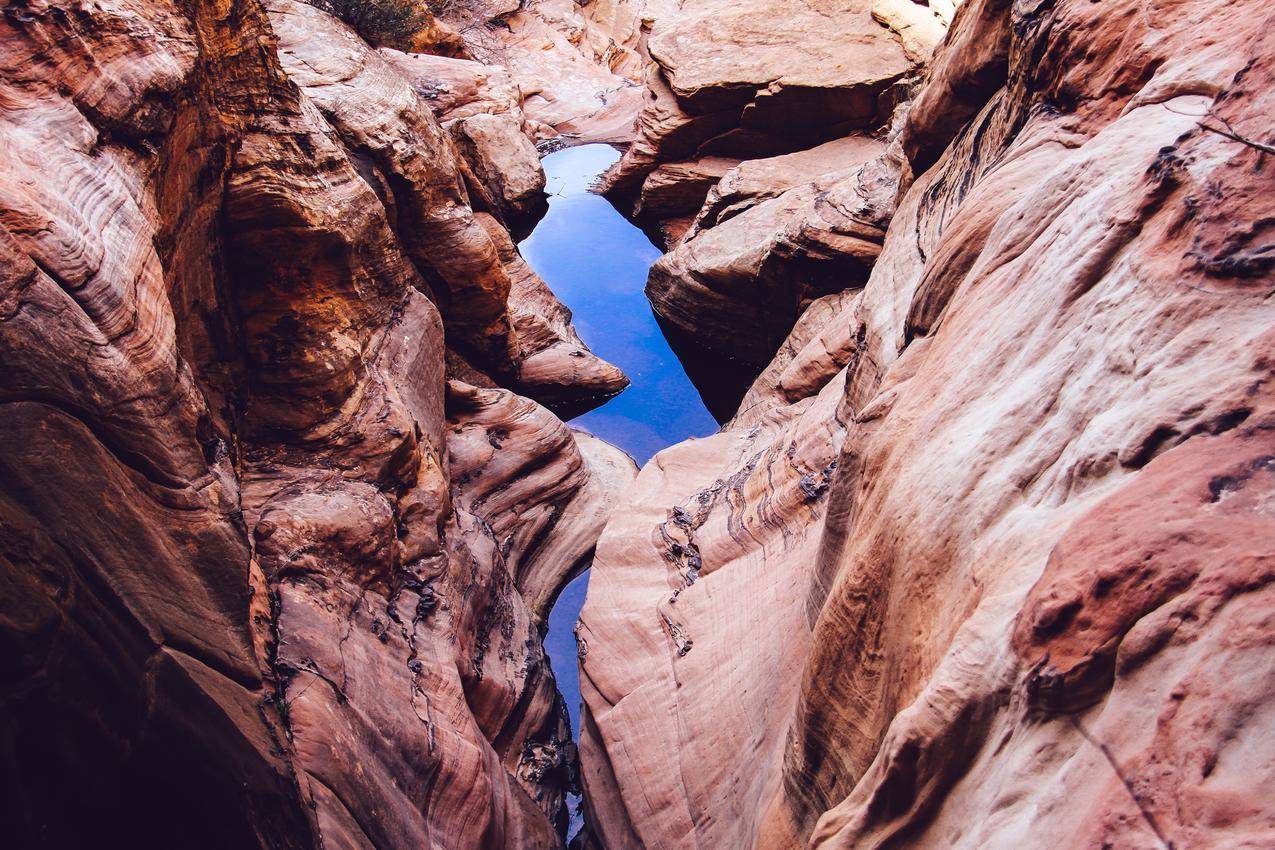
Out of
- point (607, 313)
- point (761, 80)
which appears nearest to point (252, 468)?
point (607, 313)

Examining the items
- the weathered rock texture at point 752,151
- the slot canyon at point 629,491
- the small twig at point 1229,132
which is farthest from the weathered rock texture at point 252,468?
the small twig at point 1229,132

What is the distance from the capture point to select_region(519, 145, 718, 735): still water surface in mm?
7234

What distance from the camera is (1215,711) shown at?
1.18 m

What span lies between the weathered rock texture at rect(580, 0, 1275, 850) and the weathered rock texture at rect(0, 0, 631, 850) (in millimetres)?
1128

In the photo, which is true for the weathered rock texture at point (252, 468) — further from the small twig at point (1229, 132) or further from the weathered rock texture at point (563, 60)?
the weathered rock texture at point (563, 60)

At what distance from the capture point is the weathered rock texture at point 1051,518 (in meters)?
1.27

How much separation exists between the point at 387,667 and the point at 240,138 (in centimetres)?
230

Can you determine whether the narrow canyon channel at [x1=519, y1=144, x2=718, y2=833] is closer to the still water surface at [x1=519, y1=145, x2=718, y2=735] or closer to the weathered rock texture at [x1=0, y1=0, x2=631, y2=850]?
the still water surface at [x1=519, y1=145, x2=718, y2=735]

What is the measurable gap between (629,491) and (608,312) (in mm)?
3481

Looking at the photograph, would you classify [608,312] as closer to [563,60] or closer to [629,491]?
[629,491]

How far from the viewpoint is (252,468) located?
3656 mm

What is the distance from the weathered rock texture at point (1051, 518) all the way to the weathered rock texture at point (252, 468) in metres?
1.13

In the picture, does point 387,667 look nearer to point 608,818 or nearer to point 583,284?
point 608,818

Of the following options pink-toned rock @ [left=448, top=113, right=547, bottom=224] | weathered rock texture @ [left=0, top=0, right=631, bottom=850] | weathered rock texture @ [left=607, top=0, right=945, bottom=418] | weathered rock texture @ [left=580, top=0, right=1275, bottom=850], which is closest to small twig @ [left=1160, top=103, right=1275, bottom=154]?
weathered rock texture @ [left=580, top=0, right=1275, bottom=850]
